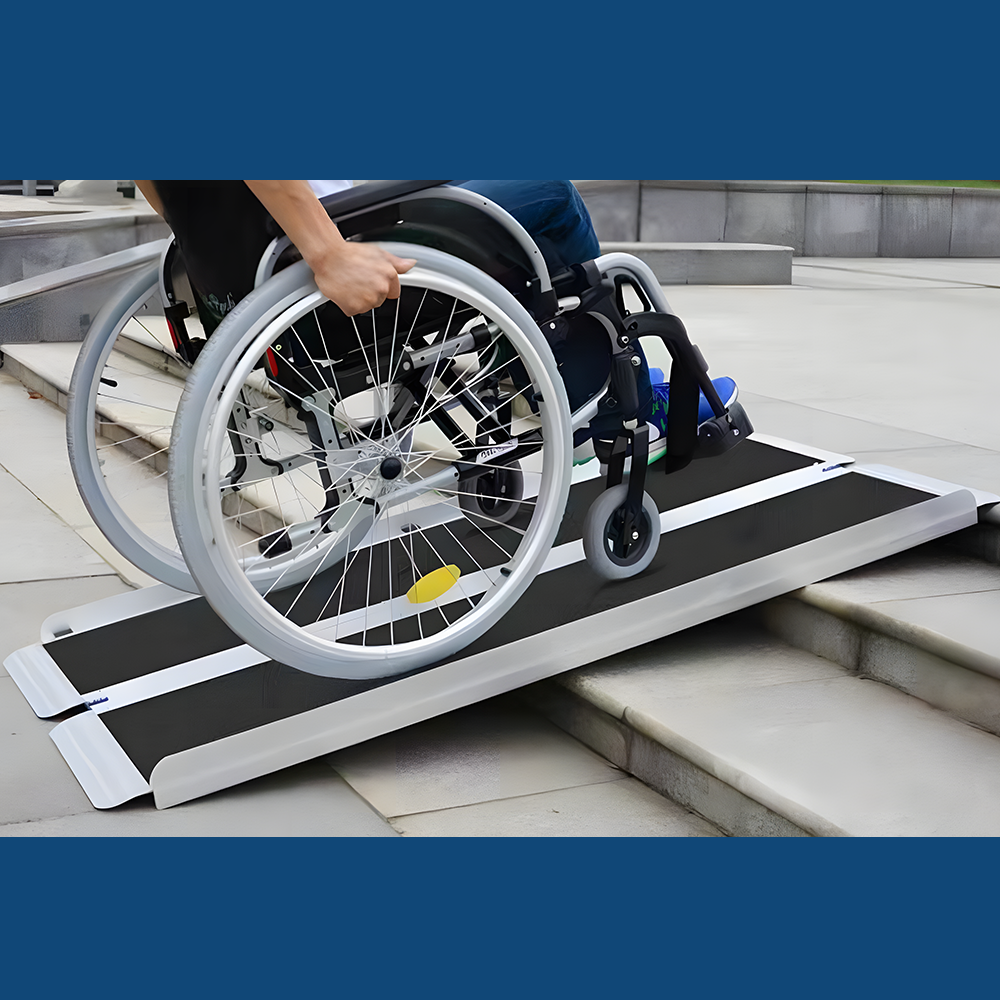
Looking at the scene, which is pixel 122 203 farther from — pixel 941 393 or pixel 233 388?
pixel 941 393

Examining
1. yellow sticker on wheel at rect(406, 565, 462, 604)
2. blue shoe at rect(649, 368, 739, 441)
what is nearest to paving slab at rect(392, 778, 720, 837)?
yellow sticker on wheel at rect(406, 565, 462, 604)

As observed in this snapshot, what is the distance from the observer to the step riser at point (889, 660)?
5.41 ft

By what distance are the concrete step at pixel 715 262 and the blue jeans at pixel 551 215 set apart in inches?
1.6

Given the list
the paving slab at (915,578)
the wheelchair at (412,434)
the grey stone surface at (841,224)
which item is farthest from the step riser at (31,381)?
the paving slab at (915,578)

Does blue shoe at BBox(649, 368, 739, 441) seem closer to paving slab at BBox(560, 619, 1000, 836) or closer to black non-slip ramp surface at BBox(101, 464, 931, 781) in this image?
black non-slip ramp surface at BBox(101, 464, 931, 781)

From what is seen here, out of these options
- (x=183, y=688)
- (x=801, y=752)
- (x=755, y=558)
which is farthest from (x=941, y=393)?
(x=183, y=688)

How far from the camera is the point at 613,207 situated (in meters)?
1.61

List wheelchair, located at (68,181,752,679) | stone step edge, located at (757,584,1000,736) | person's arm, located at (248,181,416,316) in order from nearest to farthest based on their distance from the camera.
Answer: person's arm, located at (248,181,416,316) → wheelchair, located at (68,181,752,679) → stone step edge, located at (757,584,1000,736)

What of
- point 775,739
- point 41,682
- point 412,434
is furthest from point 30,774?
point 775,739

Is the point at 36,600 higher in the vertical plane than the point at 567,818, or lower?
higher

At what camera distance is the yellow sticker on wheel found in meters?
1.71

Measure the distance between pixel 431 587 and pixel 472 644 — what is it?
0.31 feet

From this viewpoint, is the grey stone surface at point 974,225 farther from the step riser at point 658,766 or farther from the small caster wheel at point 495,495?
the step riser at point 658,766

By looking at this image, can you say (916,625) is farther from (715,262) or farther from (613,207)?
(613,207)
